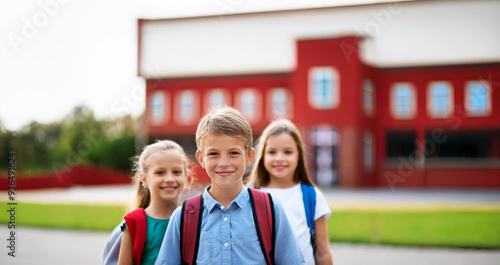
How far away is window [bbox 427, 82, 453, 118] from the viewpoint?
25.8 m

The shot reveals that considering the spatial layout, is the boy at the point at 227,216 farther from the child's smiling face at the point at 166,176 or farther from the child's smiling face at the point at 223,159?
the child's smiling face at the point at 166,176

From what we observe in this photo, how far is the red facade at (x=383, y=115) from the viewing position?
2506cm

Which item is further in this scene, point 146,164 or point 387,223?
point 387,223

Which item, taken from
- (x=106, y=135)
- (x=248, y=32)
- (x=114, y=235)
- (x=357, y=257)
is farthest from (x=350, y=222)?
(x=106, y=135)

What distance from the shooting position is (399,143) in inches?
1092

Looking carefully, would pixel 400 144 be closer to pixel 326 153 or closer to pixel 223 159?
pixel 326 153

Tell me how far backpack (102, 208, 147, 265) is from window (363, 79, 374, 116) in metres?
23.5

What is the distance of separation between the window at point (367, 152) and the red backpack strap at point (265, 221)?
23.6m

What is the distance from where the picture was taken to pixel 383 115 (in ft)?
88.3

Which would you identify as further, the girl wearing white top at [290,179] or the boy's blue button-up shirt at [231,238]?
the girl wearing white top at [290,179]

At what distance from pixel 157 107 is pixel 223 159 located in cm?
2716

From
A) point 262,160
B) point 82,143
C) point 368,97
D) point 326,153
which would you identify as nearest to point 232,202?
point 262,160

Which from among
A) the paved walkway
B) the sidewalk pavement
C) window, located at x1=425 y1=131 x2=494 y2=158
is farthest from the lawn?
window, located at x1=425 y1=131 x2=494 y2=158

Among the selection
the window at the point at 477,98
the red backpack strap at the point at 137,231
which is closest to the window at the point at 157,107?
the window at the point at 477,98
